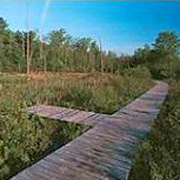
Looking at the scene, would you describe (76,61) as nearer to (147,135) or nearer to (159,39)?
(159,39)

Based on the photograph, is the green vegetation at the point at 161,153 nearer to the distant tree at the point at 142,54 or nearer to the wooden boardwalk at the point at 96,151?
the wooden boardwalk at the point at 96,151

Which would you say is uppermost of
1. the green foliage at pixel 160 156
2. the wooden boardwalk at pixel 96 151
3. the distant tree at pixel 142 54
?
the distant tree at pixel 142 54

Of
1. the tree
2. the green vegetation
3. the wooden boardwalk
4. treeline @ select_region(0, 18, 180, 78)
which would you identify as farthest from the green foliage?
the tree

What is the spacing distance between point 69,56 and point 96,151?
42188mm

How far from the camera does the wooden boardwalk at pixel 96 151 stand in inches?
149

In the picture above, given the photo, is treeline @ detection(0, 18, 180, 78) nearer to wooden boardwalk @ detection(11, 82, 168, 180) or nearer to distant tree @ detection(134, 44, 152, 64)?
distant tree @ detection(134, 44, 152, 64)

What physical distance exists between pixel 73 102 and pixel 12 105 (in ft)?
9.88

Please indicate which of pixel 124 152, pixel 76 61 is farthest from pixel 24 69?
pixel 124 152

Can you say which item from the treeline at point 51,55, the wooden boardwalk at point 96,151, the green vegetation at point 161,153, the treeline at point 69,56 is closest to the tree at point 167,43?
the treeline at point 69,56

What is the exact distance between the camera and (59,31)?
54.0 meters

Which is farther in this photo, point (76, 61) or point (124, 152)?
point (76, 61)

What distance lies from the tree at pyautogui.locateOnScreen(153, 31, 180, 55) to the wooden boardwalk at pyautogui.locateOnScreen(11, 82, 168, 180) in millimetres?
36071

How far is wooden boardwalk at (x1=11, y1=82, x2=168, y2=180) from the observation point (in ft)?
12.5

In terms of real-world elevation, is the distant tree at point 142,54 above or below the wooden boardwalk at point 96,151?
above
